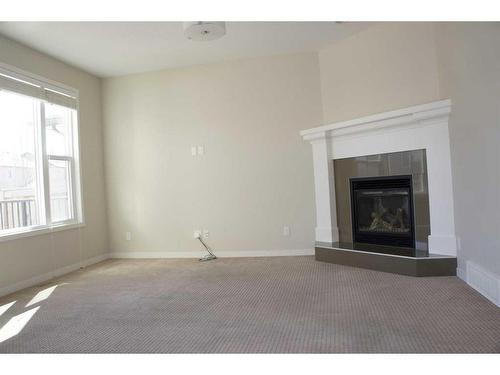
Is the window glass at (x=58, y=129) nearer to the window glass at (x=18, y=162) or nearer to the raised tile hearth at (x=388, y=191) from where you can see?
the window glass at (x=18, y=162)

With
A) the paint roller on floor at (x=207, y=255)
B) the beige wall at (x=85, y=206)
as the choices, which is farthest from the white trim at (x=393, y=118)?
the beige wall at (x=85, y=206)

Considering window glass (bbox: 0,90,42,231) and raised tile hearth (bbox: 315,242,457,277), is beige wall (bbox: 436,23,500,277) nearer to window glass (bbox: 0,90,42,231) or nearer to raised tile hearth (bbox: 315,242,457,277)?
raised tile hearth (bbox: 315,242,457,277)

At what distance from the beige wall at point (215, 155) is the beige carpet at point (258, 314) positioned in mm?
1031

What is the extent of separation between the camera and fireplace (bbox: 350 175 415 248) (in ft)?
14.0

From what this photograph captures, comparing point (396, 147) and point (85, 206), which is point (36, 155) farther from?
point (396, 147)

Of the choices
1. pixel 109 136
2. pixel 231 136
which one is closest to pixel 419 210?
pixel 231 136

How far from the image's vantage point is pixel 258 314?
2.86 meters

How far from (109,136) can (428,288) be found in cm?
454

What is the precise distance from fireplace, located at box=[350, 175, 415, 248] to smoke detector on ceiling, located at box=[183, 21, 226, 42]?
7.99 ft

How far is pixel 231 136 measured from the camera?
5164mm

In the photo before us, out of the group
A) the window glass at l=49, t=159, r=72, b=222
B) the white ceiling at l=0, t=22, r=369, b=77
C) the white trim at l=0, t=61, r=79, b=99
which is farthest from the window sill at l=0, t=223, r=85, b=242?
the white ceiling at l=0, t=22, r=369, b=77

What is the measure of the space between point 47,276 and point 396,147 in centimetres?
422
